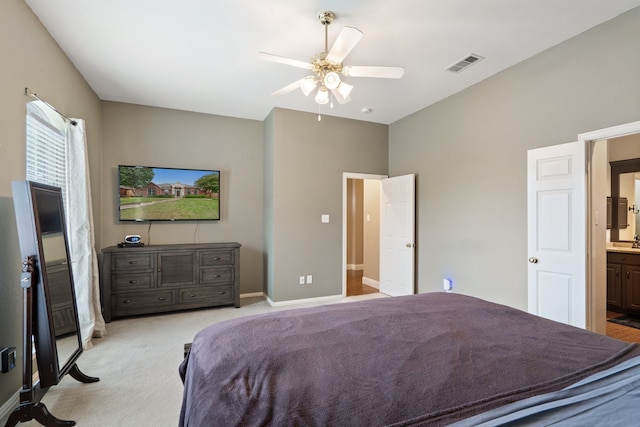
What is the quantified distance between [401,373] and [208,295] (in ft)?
12.0

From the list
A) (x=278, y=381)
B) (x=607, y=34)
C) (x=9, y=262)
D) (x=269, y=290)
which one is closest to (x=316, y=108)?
(x=269, y=290)

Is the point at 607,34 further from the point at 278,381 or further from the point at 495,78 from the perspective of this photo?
the point at 278,381

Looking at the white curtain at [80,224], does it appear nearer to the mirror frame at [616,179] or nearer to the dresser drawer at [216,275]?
the dresser drawer at [216,275]

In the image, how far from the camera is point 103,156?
13.9 ft

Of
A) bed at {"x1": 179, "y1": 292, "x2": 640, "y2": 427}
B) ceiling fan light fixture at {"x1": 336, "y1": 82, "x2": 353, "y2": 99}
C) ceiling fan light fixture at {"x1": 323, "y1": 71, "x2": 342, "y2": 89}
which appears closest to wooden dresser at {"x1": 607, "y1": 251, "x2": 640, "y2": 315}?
bed at {"x1": 179, "y1": 292, "x2": 640, "y2": 427}

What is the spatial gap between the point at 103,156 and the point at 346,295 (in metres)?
4.27

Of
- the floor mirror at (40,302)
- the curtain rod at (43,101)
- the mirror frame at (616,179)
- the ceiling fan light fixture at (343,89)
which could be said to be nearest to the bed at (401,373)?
the floor mirror at (40,302)

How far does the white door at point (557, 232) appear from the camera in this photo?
2680 mm

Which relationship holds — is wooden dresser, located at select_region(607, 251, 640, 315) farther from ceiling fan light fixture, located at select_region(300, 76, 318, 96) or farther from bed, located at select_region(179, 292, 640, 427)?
ceiling fan light fixture, located at select_region(300, 76, 318, 96)

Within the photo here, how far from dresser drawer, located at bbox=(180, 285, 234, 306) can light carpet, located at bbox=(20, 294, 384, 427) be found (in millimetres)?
362

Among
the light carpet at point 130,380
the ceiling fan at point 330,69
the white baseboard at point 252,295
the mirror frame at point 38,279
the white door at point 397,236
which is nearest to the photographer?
the mirror frame at point 38,279

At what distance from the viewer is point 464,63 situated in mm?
3223

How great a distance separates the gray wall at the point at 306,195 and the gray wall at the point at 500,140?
117cm

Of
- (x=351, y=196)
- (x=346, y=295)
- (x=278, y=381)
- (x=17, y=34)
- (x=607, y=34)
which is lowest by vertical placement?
(x=346, y=295)
